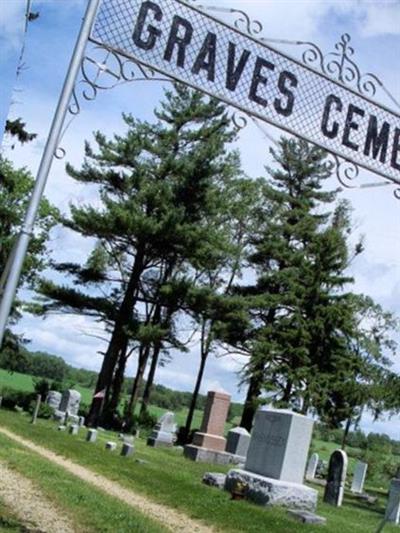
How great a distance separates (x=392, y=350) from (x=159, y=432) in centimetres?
1699

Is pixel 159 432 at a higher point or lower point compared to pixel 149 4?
lower

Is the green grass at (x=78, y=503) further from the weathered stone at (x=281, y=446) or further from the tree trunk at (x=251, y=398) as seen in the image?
the tree trunk at (x=251, y=398)

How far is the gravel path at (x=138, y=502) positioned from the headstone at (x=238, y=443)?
9.50m

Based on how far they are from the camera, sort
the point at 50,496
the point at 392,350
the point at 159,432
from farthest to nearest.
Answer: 1. the point at 392,350
2. the point at 159,432
3. the point at 50,496

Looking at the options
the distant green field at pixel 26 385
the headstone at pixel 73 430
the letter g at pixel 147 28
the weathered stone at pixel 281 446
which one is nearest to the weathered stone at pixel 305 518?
the weathered stone at pixel 281 446

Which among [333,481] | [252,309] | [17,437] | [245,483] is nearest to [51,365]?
[252,309]

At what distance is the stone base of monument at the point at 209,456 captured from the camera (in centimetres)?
2217

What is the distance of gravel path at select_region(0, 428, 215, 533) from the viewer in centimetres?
919

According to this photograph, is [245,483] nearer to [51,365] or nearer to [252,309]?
[252,309]

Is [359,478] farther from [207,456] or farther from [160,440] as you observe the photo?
[160,440]

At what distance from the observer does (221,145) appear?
3331 cm

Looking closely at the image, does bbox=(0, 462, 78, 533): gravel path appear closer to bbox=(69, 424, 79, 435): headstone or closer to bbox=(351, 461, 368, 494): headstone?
bbox=(69, 424, 79, 435): headstone

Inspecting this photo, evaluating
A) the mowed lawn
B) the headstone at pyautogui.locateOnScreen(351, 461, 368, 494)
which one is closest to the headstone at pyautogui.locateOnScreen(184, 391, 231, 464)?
the mowed lawn

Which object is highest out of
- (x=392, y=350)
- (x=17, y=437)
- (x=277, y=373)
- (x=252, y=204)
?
(x=252, y=204)
